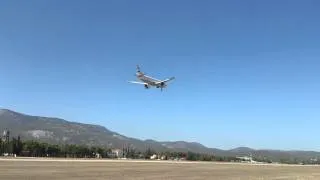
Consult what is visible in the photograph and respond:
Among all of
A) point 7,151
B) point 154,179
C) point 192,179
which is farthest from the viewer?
point 7,151

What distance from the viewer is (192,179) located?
62469 mm

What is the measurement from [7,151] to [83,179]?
5141 inches

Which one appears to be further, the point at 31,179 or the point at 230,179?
the point at 230,179

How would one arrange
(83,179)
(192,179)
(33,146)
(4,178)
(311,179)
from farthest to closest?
(33,146) → (311,179) → (192,179) → (83,179) → (4,178)

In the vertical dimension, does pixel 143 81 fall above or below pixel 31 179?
above

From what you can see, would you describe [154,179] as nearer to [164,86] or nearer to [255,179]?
[255,179]

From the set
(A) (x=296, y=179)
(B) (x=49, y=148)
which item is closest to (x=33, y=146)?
(B) (x=49, y=148)

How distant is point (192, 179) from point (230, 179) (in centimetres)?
467

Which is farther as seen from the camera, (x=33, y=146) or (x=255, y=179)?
(x=33, y=146)

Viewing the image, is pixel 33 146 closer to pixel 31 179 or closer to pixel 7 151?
pixel 7 151

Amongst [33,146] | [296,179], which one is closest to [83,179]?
[296,179]

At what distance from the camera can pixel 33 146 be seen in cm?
19038

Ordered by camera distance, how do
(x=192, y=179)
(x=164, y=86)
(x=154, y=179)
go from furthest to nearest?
(x=164, y=86) < (x=192, y=179) < (x=154, y=179)

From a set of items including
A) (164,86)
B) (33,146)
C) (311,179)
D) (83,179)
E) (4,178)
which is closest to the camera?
(4,178)
